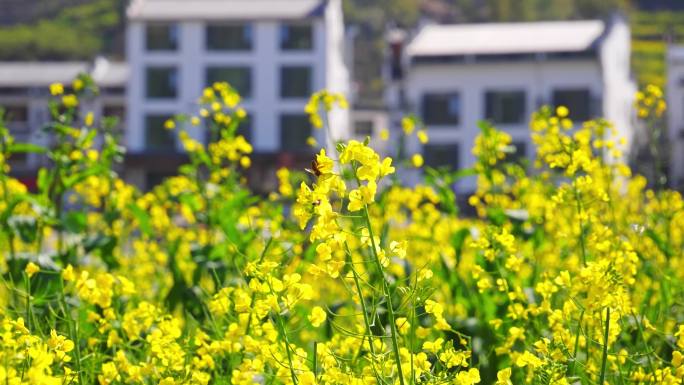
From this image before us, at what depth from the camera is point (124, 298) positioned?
199 inches

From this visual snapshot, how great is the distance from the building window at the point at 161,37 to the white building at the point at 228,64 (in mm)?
28

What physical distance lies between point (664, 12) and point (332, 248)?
7001 centimetres

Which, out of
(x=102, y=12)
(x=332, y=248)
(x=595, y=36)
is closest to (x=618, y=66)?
(x=595, y=36)

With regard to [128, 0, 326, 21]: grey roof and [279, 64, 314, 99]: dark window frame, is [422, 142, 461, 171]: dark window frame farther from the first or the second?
[128, 0, 326, 21]: grey roof

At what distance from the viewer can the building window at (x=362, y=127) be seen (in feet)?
140

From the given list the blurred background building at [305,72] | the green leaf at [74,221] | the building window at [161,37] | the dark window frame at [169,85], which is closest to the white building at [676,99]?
the blurred background building at [305,72]

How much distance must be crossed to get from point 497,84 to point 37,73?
50.7 feet

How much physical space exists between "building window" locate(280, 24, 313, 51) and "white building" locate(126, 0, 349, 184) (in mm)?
28

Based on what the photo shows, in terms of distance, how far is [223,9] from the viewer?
33.2 m

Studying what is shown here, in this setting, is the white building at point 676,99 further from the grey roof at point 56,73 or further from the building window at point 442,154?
the grey roof at point 56,73

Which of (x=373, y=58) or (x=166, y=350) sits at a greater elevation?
(x=373, y=58)

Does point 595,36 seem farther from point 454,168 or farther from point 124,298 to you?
point 124,298

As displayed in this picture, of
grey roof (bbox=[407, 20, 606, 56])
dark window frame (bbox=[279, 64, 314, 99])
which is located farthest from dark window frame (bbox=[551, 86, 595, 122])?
dark window frame (bbox=[279, 64, 314, 99])

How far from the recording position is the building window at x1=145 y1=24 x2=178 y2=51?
32.8 metres
